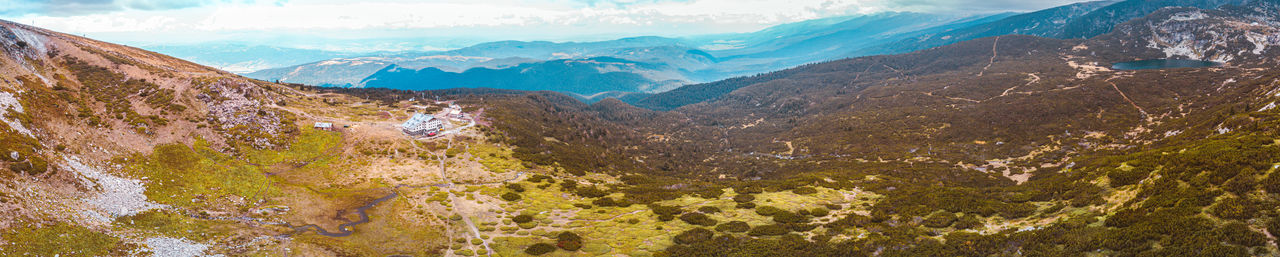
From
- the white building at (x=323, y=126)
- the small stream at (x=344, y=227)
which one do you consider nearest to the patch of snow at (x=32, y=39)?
the white building at (x=323, y=126)

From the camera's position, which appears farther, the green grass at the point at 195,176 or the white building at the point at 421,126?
the white building at the point at 421,126

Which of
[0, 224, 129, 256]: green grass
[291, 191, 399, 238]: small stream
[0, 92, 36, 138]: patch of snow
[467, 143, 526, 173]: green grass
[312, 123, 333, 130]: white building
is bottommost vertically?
[467, 143, 526, 173]: green grass

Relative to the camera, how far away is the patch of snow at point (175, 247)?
140 ft

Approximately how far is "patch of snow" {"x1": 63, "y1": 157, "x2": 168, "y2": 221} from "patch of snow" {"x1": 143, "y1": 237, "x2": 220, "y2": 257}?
10.3 metres

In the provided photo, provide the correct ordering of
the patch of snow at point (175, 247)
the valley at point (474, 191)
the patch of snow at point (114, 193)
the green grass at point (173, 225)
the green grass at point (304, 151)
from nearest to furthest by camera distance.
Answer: the valley at point (474, 191)
the patch of snow at point (175, 247)
the green grass at point (173, 225)
the patch of snow at point (114, 193)
the green grass at point (304, 151)

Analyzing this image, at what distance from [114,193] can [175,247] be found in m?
21.0

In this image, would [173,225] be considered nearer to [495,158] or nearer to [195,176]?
[195,176]

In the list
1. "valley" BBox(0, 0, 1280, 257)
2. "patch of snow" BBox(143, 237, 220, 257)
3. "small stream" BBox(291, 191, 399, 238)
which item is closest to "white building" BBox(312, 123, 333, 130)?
"valley" BBox(0, 0, 1280, 257)

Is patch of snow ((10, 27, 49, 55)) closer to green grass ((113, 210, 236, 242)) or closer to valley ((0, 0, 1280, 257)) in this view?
valley ((0, 0, 1280, 257))

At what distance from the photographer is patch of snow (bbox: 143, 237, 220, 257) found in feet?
140

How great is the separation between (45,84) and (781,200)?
12905 centimetres

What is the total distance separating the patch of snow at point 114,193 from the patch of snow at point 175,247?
33.8ft

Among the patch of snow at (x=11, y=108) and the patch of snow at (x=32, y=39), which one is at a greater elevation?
the patch of snow at (x=32, y=39)

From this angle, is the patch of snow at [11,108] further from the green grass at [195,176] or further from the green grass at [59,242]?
the green grass at [59,242]
